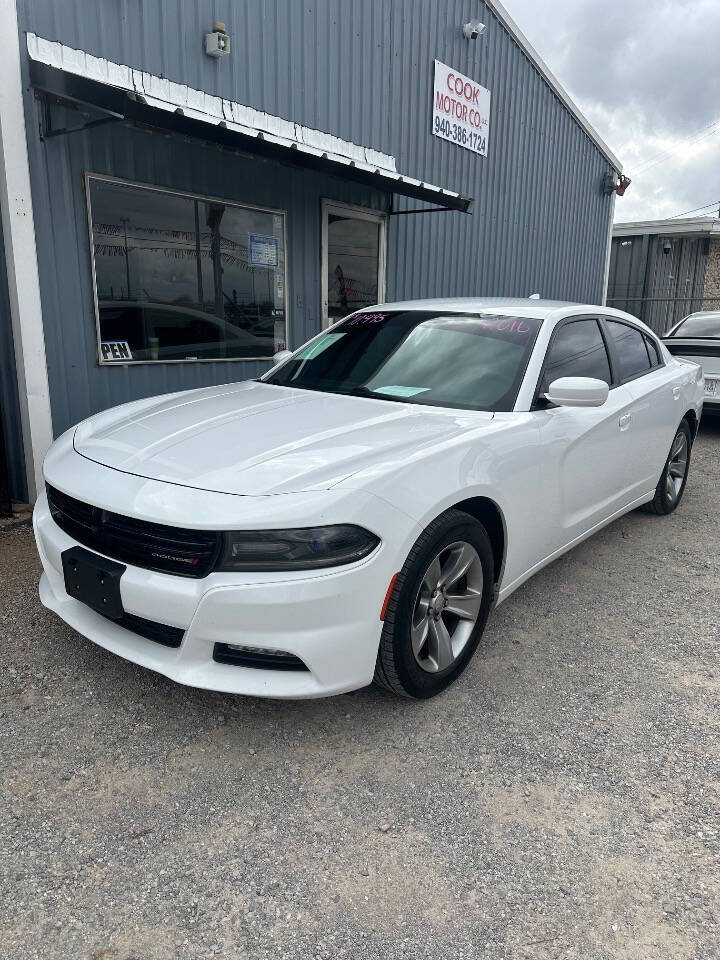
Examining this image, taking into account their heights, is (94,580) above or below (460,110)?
below

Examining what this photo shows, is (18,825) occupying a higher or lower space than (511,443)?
lower

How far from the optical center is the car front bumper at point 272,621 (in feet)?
7.09

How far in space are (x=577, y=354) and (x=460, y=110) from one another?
663 cm

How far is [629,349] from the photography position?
4.38m

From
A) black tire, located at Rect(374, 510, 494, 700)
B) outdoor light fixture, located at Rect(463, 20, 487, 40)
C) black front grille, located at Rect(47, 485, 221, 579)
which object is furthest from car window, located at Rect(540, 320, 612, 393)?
outdoor light fixture, located at Rect(463, 20, 487, 40)

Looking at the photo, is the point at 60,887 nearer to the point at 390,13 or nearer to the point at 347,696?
the point at 347,696

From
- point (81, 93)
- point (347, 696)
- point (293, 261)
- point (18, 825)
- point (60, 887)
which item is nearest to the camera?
point (60, 887)

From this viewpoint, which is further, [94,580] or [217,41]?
[217,41]

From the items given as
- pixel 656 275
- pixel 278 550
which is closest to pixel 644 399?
pixel 278 550

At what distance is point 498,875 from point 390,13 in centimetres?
842

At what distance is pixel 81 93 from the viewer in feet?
14.1

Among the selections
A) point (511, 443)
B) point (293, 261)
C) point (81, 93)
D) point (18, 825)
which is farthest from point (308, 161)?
point (18, 825)

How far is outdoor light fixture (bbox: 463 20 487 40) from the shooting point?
8609 mm

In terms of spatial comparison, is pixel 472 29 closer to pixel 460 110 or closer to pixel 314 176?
pixel 460 110
